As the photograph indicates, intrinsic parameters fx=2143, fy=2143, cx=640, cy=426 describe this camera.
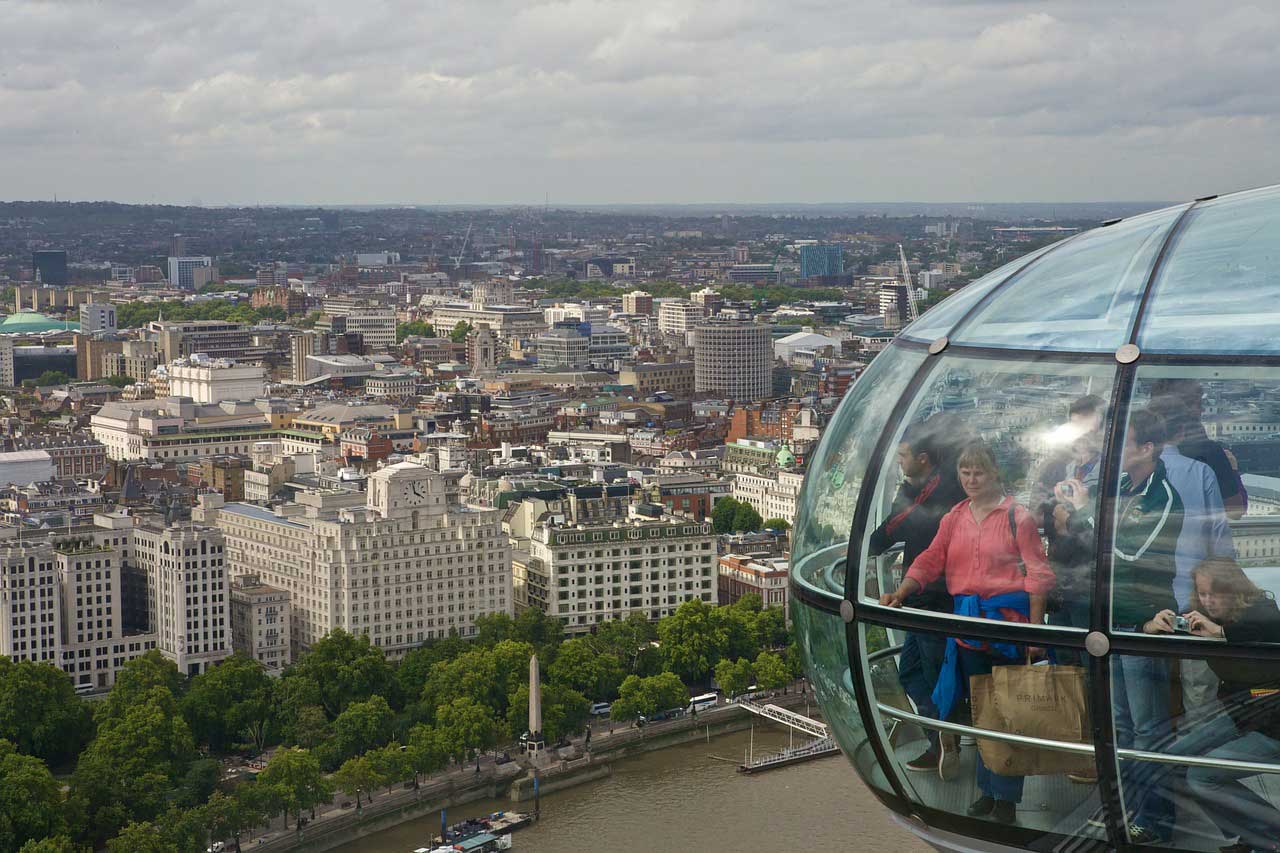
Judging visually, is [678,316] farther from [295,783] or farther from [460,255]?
[460,255]

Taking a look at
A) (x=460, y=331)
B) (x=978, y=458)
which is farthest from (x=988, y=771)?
(x=460, y=331)

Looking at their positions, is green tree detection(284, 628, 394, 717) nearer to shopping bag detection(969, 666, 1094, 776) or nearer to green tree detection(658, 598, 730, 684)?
green tree detection(658, 598, 730, 684)

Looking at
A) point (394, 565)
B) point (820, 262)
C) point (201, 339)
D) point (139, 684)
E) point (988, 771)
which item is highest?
point (988, 771)

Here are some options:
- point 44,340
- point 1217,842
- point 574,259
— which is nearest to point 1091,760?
point 1217,842

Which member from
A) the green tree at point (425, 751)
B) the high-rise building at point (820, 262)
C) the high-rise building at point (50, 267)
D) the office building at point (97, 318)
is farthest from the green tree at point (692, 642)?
the high-rise building at point (50, 267)

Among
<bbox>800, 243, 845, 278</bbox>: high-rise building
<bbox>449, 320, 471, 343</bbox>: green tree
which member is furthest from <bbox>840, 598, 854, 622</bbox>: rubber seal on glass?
<bbox>800, 243, 845, 278</bbox>: high-rise building

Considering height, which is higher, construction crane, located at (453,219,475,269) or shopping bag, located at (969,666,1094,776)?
shopping bag, located at (969,666,1094,776)
